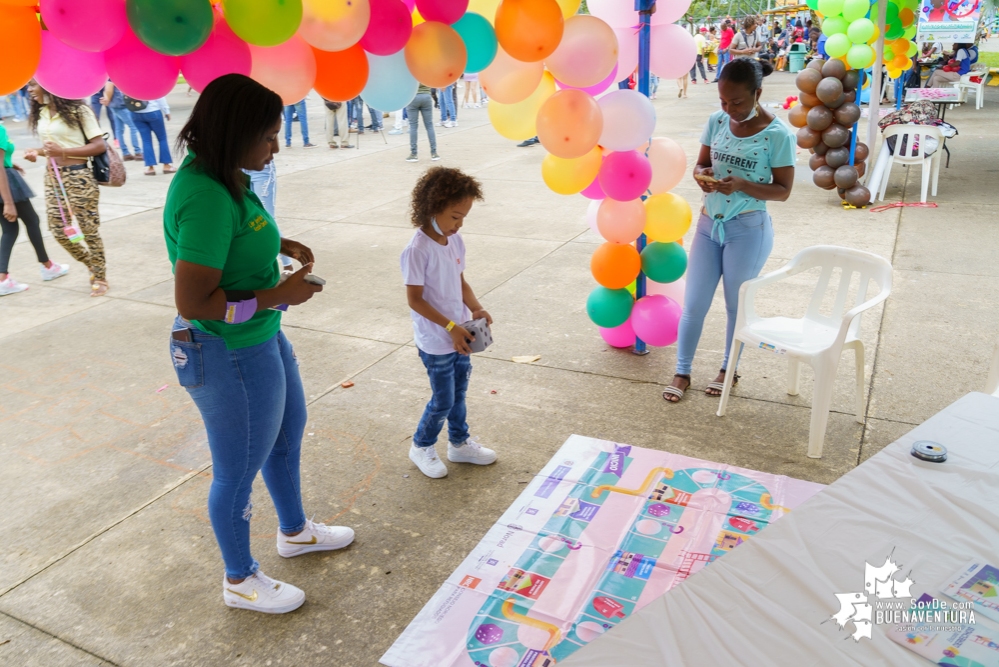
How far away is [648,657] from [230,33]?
2340 millimetres

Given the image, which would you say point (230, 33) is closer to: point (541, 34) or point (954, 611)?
point (541, 34)

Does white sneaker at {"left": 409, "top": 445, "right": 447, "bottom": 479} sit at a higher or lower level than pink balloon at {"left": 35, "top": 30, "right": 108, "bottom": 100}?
lower

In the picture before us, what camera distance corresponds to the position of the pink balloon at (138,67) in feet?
7.98

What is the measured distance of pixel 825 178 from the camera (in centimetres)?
807

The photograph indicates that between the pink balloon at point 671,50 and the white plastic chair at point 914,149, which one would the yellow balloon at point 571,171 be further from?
the white plastic chair at point 914,149

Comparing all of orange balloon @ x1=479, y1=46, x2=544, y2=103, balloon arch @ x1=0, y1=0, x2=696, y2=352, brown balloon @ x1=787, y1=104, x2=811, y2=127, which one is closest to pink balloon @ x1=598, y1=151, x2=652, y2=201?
balloon arch @ x1=0, y1=0, x2=696, y2=352

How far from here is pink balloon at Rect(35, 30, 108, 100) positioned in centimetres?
243

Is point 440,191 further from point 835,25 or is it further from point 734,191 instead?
point 835,25

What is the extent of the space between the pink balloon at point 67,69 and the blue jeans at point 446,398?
1.57m

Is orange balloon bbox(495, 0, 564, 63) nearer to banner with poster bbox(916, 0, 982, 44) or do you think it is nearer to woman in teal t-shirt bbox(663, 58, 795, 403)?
woman in teal t-shirt bbox(663, 58, 795, 403)

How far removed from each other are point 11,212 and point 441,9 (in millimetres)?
4499

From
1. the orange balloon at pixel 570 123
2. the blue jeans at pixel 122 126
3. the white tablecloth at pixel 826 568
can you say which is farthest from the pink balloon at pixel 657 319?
the blue jeans at pixel 122 126

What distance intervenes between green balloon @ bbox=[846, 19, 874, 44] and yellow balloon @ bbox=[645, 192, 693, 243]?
16.0 feet

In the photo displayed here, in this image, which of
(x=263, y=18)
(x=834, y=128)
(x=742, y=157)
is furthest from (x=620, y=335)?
(x=834, y=128)
